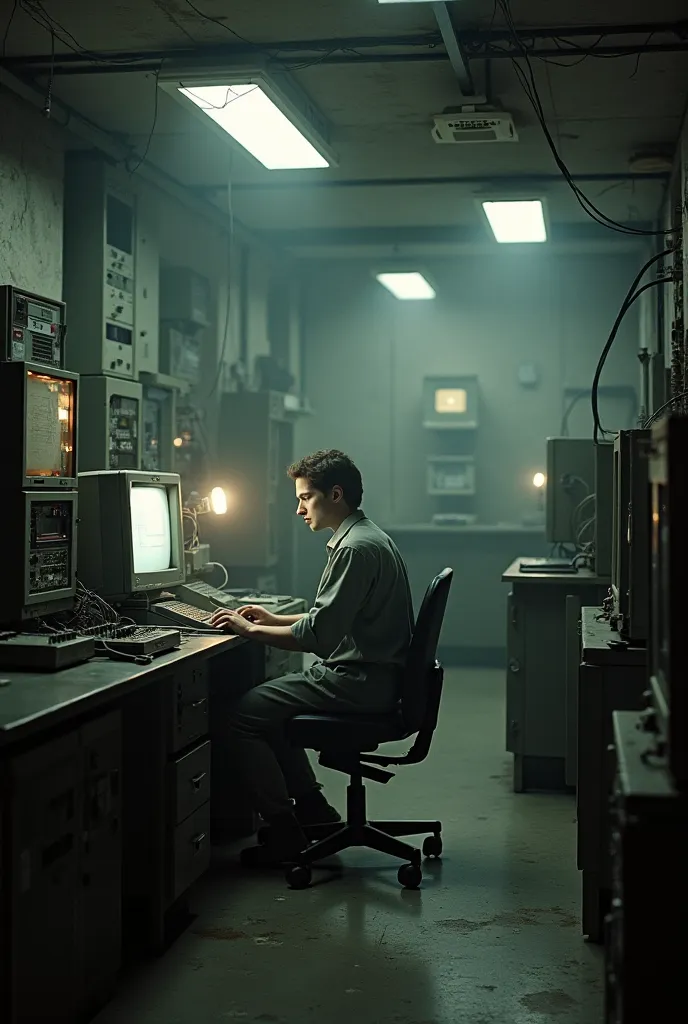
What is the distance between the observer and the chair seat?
3.46m

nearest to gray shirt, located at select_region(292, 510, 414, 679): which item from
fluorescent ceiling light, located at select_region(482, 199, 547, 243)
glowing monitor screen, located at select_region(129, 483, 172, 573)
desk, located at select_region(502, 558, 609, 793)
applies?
glowing monitor screen, located at select_region(129, 483, 172, 573)

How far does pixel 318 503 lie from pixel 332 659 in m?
0.53

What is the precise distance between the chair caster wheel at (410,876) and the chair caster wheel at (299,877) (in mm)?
294

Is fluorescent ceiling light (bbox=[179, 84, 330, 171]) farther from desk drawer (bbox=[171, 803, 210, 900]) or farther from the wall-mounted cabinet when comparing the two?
the wall-mounted cabinet

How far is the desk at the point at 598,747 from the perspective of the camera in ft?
10.0

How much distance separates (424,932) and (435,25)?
9.86 feet

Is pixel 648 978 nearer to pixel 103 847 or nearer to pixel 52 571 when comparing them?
pixel 103 847

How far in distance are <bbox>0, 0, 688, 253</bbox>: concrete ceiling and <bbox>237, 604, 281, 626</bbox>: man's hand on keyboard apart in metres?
2.02

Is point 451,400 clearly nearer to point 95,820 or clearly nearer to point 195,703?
point 195,703

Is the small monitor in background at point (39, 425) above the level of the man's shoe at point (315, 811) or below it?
above

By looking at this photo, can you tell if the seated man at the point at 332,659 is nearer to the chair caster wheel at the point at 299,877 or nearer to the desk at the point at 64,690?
the chair caster wheel at the point at 299,877

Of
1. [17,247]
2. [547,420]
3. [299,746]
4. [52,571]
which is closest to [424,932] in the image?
[299,746]

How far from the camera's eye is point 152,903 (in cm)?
298

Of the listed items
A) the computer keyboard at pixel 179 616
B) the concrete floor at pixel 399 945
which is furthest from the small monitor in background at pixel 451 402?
the computer keyboard at pixel 179 616
